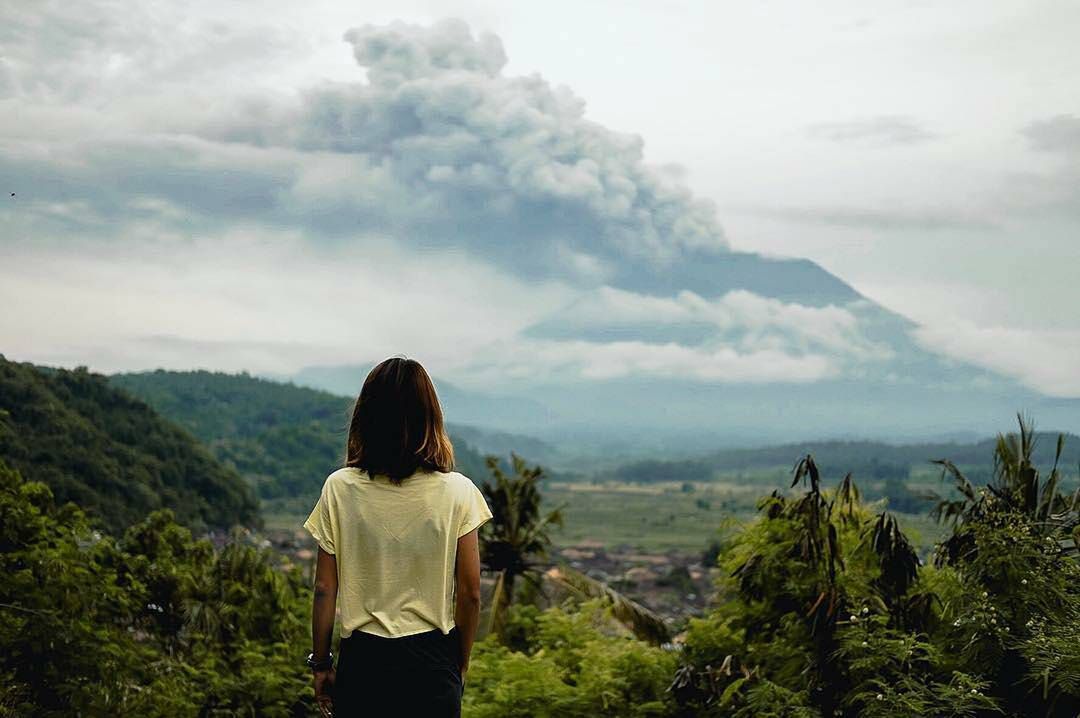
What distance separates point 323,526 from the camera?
9.18 ft

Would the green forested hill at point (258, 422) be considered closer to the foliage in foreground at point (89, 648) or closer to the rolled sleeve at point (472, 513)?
the foliage in foreground at point (89, 648)

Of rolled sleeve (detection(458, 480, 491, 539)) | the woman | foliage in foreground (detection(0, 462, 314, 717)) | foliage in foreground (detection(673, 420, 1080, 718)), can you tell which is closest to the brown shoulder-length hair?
the woman

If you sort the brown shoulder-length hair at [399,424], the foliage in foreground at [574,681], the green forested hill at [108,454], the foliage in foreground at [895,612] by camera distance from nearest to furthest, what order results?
the brown shoulder-length hair at [399,424] < the foliage in foreground at [895,612] < the foliage in foreground at [574,681] < the green forested hill at [108,454]

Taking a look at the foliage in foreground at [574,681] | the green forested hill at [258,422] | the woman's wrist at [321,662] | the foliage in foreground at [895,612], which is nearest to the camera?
the woman's wrist at [321,662]

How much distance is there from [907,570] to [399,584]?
306cm

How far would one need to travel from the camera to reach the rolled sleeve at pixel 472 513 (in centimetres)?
281

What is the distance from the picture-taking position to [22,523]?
6234 millimetres

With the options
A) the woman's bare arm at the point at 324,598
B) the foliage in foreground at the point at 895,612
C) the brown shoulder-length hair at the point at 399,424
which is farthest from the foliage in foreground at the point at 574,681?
the brown shoulder-length hair at the point at 399,424

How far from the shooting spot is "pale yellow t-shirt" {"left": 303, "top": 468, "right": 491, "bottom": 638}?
2758 millimetres

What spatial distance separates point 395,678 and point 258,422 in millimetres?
56894

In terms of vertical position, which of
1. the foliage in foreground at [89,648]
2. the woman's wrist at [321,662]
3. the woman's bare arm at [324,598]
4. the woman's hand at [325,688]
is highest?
the woman's bare arm at [324,598]

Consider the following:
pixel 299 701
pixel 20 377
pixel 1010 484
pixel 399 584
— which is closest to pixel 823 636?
pixel 1010 484

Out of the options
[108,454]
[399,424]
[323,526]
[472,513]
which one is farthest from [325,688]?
[108,454]

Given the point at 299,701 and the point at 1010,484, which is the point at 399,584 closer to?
the point at 1010,484
